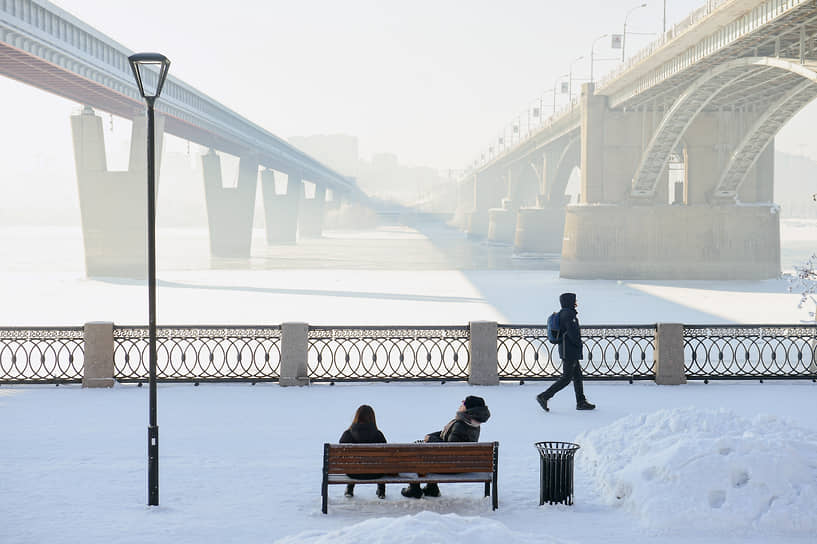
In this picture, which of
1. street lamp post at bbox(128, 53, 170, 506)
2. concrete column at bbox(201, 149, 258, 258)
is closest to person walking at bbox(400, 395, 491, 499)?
street lamp post at bbox(128, 53, 170, 506)

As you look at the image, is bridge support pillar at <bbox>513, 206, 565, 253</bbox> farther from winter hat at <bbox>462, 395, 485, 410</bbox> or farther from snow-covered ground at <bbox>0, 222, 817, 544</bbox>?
winter hat at <bbox>462, 395, 485, 410</bbox>

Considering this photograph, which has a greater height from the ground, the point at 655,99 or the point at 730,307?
the point at 655,99

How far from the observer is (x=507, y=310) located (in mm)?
28141

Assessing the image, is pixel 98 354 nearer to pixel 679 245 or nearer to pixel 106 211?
pixel 106 211

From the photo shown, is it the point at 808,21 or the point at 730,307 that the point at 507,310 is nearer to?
the point at 730,307

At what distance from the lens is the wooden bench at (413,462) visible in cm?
709

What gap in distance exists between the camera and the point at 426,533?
5473 millimetres

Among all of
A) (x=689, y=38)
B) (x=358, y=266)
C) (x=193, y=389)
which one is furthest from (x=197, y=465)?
(x=358, y=266)

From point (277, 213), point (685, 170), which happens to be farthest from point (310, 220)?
point (685, 170)

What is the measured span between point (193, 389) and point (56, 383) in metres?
2.30

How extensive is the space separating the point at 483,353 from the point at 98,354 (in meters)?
6.17

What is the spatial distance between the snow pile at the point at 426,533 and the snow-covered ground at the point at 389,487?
0.05 ft

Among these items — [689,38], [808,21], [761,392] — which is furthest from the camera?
[689,38]

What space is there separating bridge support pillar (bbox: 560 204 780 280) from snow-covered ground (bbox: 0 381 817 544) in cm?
3382
